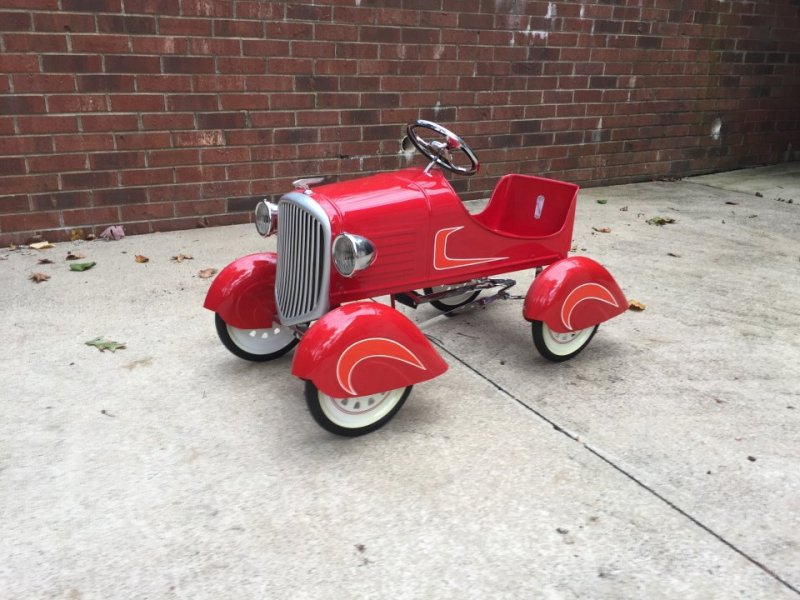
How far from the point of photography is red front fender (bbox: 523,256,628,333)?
3.02m

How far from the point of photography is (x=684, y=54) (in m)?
7.47

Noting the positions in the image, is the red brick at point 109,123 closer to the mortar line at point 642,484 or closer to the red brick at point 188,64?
the red brick at point 188,64

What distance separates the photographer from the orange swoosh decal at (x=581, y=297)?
121 inches

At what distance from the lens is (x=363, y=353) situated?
96.6 inches

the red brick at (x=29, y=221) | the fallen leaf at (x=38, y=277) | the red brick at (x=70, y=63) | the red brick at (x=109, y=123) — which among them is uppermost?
the red brick at (x=70, y=63)

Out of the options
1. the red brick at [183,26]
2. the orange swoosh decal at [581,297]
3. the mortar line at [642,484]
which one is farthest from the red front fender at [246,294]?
the red brick at [183,26]

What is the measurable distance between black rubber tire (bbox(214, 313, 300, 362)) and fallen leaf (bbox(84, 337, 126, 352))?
1.93 ft

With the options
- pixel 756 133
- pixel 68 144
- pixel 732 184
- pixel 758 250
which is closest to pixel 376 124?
pixel 68 144

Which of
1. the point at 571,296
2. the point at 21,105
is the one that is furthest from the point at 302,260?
the point at 21,105

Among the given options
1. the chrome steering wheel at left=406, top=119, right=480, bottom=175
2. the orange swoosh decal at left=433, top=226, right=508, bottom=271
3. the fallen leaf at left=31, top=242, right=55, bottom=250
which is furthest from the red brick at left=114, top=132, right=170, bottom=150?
the orange swoosh decal at left=433, top=226, right=508, bottom=271

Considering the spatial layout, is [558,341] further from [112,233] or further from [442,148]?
[112,233]

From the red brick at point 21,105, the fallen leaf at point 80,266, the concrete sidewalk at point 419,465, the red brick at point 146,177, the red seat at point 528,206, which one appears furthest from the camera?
the red brick at point 146,177

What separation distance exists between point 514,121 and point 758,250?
2563 mm

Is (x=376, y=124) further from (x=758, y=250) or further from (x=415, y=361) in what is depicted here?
(x=415, y=361)
